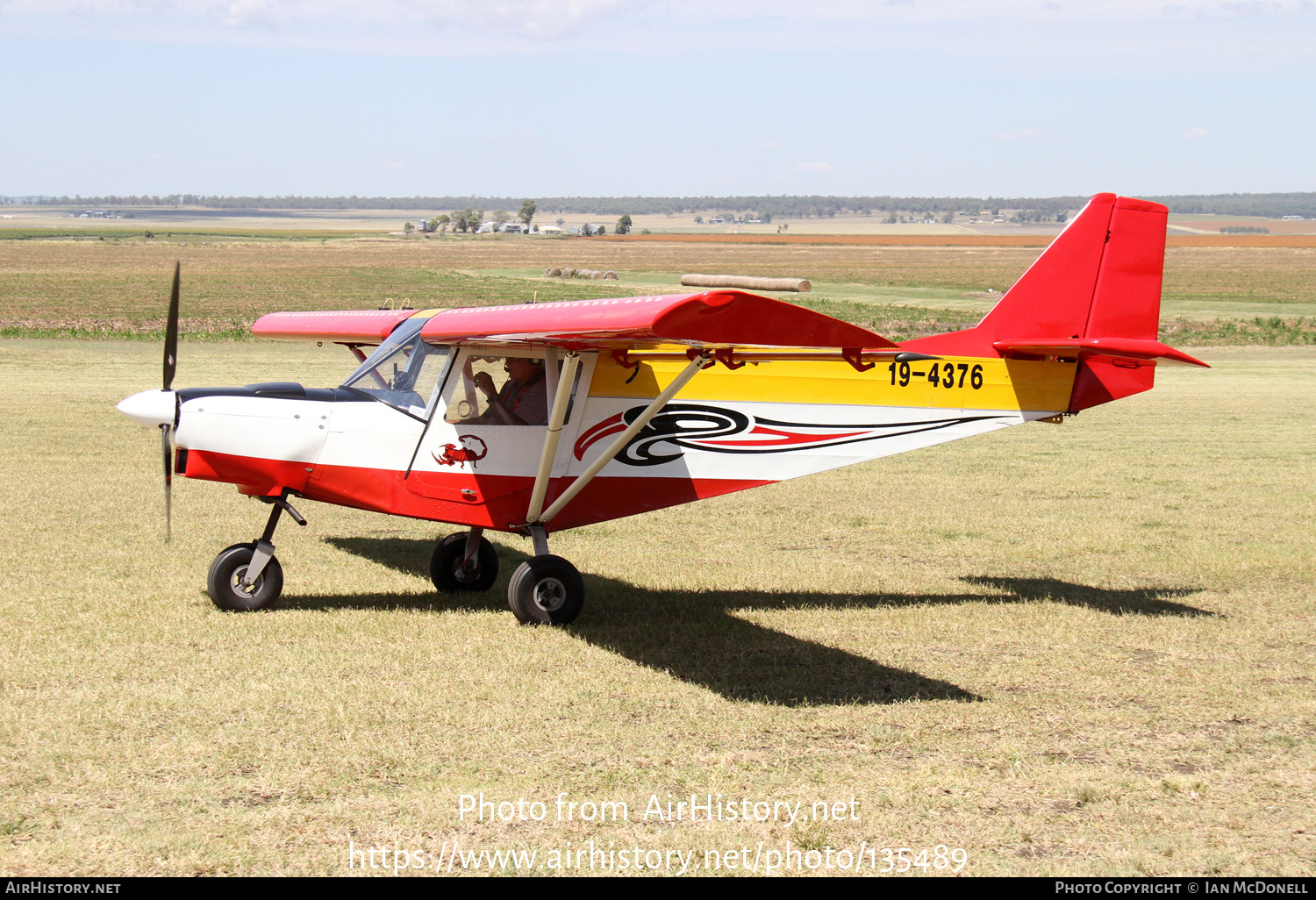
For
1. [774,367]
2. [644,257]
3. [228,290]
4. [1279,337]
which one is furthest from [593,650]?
[644,257]

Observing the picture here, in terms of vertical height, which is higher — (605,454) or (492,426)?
(492,426)

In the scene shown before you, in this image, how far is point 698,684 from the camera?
7.39 meters

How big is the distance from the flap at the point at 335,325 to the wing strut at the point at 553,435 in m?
2.09

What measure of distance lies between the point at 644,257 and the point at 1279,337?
7484cm

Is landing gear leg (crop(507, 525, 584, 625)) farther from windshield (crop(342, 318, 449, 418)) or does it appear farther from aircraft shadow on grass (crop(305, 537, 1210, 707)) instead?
windshield (crop(342, 318, 449, 418))

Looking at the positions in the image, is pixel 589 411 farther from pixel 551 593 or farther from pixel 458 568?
pixel 458 568

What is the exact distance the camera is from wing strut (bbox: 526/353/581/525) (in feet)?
26.7

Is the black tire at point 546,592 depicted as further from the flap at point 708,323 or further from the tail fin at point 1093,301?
the tail fin at point 1093,301

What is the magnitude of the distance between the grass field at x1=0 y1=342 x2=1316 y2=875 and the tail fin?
1.92 meters

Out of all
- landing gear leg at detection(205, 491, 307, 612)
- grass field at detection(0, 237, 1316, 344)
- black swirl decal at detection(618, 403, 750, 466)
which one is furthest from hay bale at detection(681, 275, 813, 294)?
landing gear leg at detection(205, 491, 307, 612)

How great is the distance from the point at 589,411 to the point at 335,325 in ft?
11.6

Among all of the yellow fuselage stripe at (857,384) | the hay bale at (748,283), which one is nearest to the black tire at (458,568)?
the yellow fuselage stripe at (857,384)

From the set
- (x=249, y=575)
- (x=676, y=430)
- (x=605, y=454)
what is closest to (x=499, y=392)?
(x=605, y=454)
